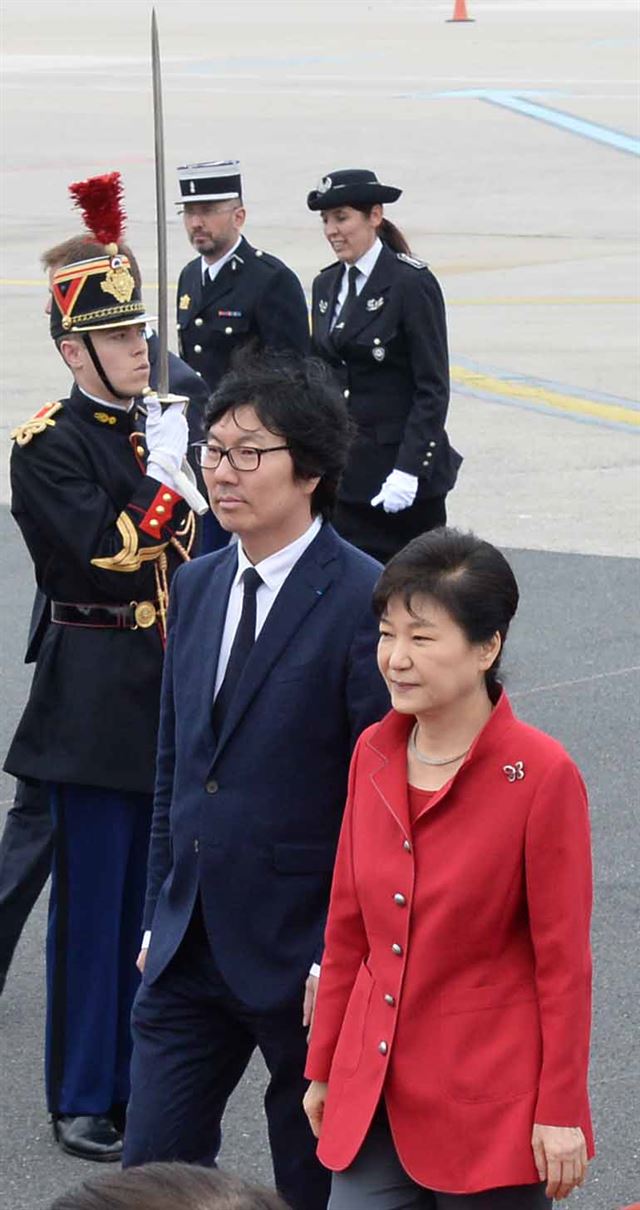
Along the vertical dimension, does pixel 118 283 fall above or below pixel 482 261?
above

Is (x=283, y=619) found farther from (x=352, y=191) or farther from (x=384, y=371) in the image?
(x=352, y=191)

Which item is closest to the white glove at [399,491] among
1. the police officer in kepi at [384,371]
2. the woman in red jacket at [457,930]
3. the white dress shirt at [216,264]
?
the police officer in kepi at [384,371]

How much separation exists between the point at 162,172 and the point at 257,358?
877 mm

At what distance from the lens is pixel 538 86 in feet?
117

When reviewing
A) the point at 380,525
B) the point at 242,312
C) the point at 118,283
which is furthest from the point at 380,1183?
the point at 242,312

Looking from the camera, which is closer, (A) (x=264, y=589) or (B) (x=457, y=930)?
(B) (x=457, y=930)

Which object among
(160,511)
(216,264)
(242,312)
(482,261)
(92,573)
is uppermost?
(160,511)

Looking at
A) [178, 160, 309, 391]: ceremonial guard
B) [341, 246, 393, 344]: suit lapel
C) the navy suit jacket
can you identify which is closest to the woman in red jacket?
the navy suit jacket

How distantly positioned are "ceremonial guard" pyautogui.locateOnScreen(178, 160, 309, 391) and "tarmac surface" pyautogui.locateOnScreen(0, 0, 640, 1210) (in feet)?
4.79

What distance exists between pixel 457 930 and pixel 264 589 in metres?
0.83

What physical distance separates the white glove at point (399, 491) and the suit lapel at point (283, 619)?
3423 mm

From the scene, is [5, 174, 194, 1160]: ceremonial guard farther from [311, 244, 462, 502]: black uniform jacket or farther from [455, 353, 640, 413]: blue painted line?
[455, 353, 640, 413]: blue painted line

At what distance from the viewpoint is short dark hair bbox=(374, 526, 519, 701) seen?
11.1 ft

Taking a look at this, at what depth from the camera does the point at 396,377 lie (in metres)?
7.43
